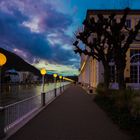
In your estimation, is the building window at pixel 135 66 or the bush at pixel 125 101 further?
the building window at pixel 135 66

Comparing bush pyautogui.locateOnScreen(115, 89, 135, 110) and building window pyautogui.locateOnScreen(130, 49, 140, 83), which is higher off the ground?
building window pyautogui.locateOnScreen(130, 49, 140, 83)

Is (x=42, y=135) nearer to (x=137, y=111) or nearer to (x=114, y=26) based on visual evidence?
(x=137, y=111)

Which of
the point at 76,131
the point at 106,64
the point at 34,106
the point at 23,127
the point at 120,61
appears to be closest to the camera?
the point at 76,131

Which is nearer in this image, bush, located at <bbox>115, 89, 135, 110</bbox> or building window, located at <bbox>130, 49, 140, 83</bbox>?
bush, located at <bbox>115, 89, 135, 110</bbox>

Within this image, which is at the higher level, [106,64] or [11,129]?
[106,64]

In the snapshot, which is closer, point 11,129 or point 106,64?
point 11,129

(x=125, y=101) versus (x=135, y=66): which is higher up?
(x=135, y=66)

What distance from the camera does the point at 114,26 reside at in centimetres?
2250

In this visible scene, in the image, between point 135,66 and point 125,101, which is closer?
point 125,101

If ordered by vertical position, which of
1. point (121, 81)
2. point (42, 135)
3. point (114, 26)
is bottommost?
point (42, 135)

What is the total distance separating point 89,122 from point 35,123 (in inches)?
80.2

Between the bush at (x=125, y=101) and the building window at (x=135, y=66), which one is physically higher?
the building window at (x=135, y=66)

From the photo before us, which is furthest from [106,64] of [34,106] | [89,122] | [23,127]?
[23,127]

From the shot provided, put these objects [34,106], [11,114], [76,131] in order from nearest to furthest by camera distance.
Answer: [76,131]
[11,114]
[34,106]
